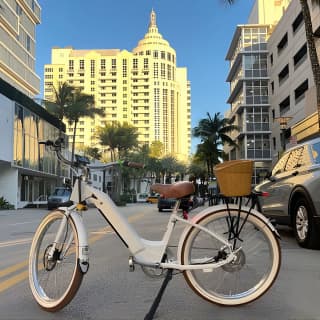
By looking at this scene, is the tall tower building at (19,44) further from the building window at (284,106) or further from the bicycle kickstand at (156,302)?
the bicycle kickstand at (156,302)

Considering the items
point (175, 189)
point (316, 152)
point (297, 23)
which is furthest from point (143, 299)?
point (297, 23)

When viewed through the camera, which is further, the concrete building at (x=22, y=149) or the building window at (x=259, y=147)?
the building window at (x=259, y=147)

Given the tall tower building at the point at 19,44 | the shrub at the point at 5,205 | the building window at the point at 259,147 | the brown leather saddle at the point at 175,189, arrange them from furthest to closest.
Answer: the tall tower building at the point at 19,44 < the building window at the point at 259,147 < the shrub at the point at 5,205 < the brown leather saddle at the point at 175,189

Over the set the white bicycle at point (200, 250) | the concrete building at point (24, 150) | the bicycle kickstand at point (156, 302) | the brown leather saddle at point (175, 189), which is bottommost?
the bicycle kickstand at point (156, 302)

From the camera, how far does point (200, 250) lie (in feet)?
15.5

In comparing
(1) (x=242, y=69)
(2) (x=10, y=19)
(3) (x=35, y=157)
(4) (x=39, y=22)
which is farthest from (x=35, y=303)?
(4) (x=39, y=22)

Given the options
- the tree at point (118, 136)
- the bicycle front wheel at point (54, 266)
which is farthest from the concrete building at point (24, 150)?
the tree at point (118, 136)

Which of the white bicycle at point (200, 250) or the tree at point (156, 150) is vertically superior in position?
the tree at point (156, 150)

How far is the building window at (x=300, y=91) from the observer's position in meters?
45.1

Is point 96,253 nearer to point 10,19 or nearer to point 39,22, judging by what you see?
point 10,19

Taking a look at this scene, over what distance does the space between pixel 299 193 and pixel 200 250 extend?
4.72 metres

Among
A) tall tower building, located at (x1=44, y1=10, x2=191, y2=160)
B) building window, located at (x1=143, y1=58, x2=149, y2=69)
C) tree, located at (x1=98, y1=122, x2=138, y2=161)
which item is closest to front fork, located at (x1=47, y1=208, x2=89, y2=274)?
tree, located at (x1=98, y1=122, x2=138, y2=161)

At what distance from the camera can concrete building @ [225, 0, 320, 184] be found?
163 ft

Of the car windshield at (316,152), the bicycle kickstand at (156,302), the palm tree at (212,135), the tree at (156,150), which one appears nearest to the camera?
the bicycle kickstand at (156,302)
